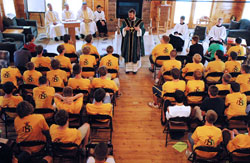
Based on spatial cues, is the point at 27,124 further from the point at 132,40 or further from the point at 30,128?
the point at 132,40

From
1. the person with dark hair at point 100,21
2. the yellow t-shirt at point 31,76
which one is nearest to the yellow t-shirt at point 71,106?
the yellow t-shirt at point 31,76

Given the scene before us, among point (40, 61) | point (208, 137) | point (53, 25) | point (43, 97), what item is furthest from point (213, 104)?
point (53, 25)

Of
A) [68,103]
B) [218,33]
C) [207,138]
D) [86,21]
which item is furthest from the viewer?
[86,21]

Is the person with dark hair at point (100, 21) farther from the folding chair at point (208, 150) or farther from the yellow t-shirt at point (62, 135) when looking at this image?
the folding chair at point (208, 150)

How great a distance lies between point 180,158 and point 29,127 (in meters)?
2.38

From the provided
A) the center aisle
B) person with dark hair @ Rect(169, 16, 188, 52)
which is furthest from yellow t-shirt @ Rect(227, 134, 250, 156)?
person with dark hair @ Rect(169, 16, 188, 52)

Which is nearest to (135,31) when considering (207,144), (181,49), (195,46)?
(195,46)

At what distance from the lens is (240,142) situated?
3154 mm

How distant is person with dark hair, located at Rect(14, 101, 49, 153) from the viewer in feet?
10.7

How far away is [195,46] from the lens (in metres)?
6.38

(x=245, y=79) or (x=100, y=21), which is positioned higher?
(x=100, y=21)

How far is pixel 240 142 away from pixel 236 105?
0.94m

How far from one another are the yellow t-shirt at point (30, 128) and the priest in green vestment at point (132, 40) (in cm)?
373

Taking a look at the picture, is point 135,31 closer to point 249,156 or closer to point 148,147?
point 148,147
